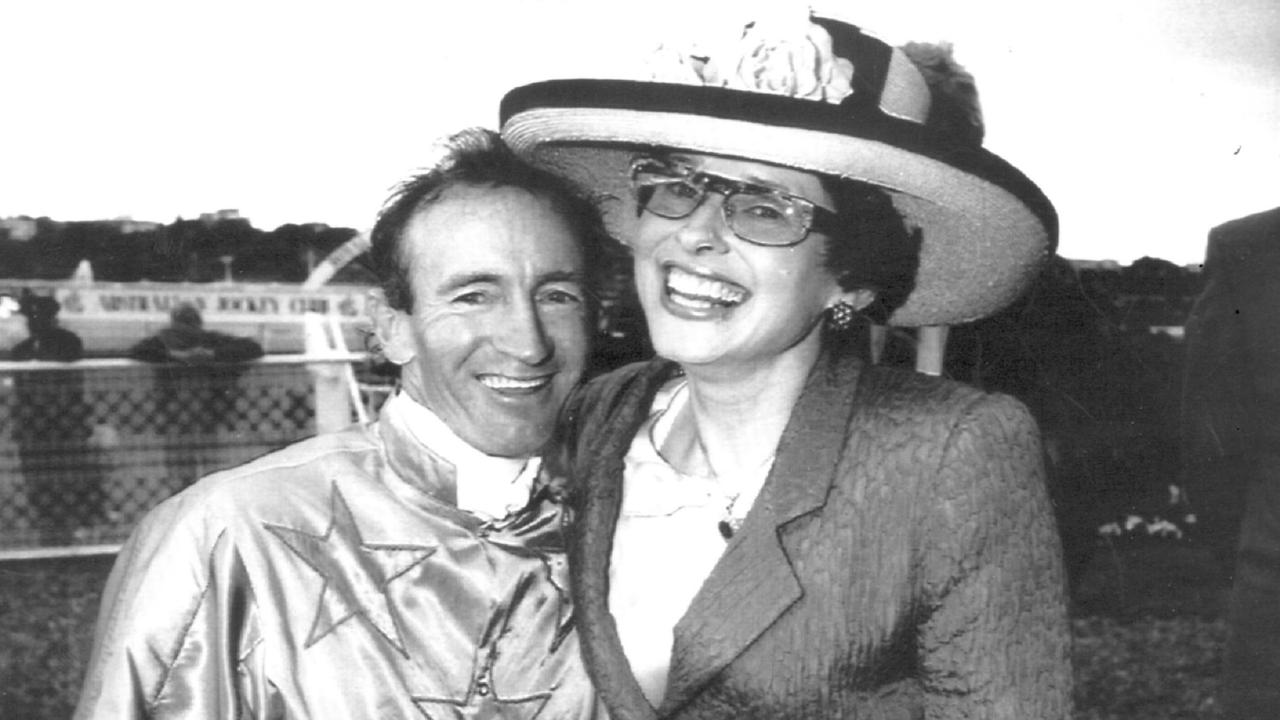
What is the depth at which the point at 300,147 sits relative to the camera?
212 cm


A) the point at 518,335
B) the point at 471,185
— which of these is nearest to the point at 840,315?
the point at 518,335

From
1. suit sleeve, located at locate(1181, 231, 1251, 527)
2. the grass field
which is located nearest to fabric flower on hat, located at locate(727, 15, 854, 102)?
suit sleeve, located at locate(1181, 231, 1251, 527)

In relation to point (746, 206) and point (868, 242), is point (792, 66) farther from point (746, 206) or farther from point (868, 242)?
point (868, 242)

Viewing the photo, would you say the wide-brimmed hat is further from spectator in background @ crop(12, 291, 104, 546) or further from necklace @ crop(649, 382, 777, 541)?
spectator in background @ crop(12, 291, 104, 546)

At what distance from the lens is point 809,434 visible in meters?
1.55

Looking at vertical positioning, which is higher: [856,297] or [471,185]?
[471,185]

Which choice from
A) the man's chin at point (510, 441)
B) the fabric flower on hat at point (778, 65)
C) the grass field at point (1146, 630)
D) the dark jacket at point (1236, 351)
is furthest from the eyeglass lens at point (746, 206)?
the grass field at point (1146, 630)

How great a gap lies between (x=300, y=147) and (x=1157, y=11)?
69.8 inches

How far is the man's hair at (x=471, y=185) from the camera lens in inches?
65.8

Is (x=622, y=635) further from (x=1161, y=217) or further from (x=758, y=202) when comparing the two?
(x=1161, y=217)

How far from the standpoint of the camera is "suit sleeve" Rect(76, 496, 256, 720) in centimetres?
150

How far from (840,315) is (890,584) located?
411mm

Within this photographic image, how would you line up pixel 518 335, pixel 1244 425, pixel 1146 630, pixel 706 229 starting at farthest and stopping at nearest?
pixel 1146 630 < pixel 1244 425 < pixel 518 335 < pixel 706 229

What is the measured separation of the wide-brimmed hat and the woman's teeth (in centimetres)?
17
